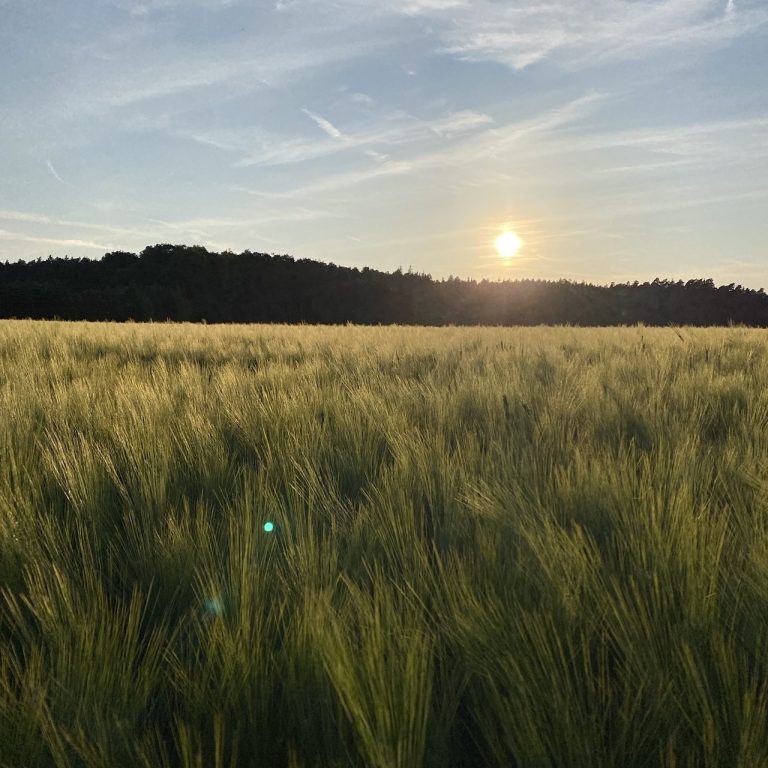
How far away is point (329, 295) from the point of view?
46.3 meters

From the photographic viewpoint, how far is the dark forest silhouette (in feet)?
135

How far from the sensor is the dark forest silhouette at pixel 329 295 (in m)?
41.2

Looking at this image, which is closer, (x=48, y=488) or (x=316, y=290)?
(x=48, y=488)

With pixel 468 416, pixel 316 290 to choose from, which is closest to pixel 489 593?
pixel 468 416

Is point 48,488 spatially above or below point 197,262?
below

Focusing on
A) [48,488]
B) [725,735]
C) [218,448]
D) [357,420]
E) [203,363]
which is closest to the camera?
[725,735]

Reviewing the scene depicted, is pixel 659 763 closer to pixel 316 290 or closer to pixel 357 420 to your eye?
pixel 357 420

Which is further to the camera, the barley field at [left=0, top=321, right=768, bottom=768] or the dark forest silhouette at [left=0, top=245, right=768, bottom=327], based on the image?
the dark forest silhouette at [left=0, top=245, right=768, bottom=327]

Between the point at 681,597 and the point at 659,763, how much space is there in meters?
0.24

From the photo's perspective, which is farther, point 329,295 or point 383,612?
point 329,295

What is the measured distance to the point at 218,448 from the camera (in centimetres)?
187

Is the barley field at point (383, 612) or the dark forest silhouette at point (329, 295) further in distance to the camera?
the dark forest silhouette at point (329, 295)

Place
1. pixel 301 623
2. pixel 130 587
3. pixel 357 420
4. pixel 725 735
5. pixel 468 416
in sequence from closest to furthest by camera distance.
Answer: pixel 725 735 < pixel 301 623 < pixel 130 587 < pixel 357 420 < pixel 468 416

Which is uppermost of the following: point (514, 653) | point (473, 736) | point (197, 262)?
point (197, 262)
